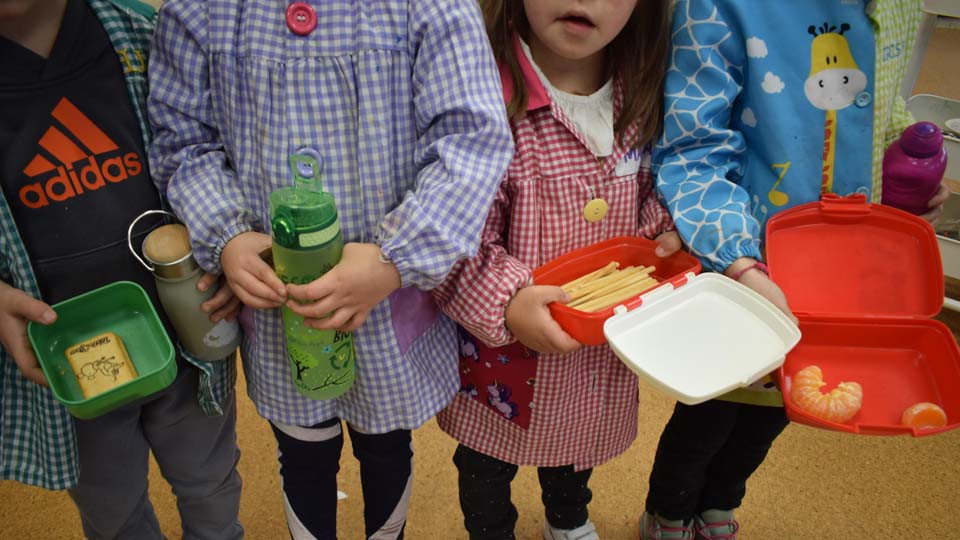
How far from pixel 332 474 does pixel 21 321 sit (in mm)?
495

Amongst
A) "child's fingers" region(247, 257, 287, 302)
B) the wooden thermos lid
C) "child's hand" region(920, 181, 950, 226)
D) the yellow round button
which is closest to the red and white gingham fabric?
the yellow round button

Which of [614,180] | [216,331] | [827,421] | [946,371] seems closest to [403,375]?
[216,331]

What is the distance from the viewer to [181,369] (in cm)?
102

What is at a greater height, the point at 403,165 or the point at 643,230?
the point at 403,165

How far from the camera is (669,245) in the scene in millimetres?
981

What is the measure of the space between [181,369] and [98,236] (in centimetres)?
22

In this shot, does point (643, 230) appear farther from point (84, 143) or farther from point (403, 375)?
point (84, 143)

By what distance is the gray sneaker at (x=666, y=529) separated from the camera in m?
1.38

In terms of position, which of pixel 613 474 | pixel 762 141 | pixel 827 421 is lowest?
pixel 613 474

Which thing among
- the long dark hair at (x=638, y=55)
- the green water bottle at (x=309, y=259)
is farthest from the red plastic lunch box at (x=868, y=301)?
the green water bottle at (x=309, y=259)

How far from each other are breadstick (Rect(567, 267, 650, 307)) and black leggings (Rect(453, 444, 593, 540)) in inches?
→ 13.9

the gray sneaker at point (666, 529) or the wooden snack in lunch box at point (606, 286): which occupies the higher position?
the wooden snack in lunch box at point (606, 286)

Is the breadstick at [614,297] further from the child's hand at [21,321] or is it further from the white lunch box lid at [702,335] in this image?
the child's hand at [21,321]

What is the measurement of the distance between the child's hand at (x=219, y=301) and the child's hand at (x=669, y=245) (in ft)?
1.87
